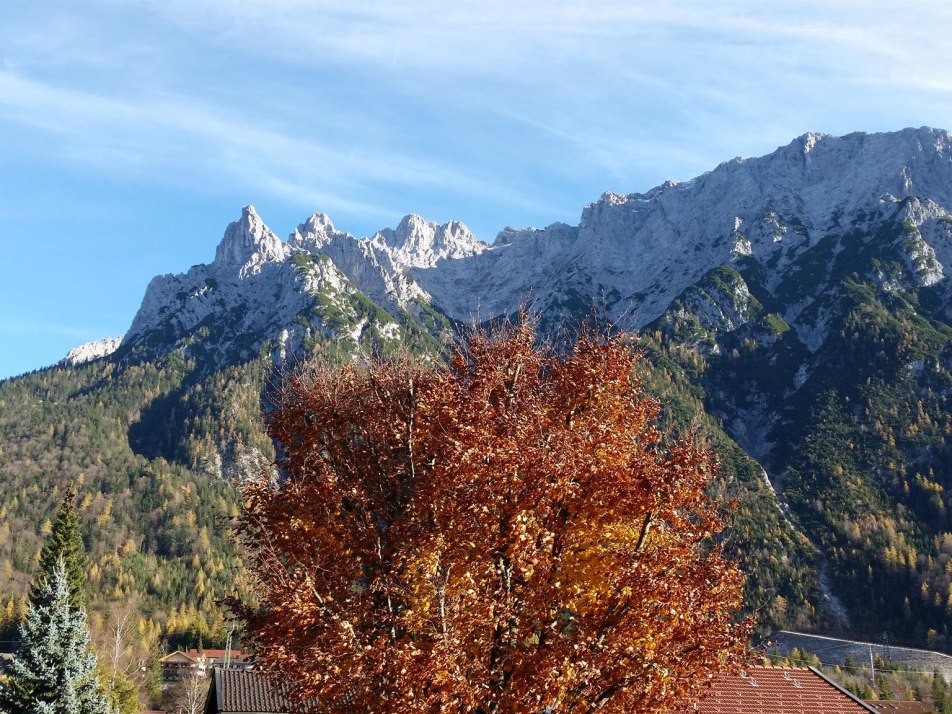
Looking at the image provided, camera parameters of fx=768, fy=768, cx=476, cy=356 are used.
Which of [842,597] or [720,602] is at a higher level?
[720,602]

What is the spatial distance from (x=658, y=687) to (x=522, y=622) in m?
2.52

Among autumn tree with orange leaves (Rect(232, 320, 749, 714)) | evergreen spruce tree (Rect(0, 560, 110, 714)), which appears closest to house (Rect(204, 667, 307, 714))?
evergreen spruce tree (Rect(0, 560, 110, 714))

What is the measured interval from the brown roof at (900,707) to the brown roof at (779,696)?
5271 cm

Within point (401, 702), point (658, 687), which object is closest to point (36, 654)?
point (401, 702)

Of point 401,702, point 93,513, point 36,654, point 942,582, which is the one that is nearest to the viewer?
point 401,702

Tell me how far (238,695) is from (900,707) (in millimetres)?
71505

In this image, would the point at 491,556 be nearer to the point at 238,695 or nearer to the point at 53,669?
the point at 53,669

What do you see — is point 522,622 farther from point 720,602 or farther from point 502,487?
point 720,602

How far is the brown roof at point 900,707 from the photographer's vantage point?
76.1 metres

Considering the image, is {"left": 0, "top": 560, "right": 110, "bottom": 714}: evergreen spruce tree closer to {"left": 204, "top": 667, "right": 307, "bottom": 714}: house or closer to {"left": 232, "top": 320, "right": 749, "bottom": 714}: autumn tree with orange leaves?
{"left": 204, "top": 667, "right": 307, "bottom": 714}: house

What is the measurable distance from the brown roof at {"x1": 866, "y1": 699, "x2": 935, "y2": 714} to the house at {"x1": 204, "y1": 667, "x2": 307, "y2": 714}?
61.5m

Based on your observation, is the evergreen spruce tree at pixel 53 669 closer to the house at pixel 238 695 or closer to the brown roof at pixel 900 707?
the house at pixel 238 695

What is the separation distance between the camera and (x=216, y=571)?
181625 mm

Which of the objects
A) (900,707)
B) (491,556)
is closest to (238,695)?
(491,556)
